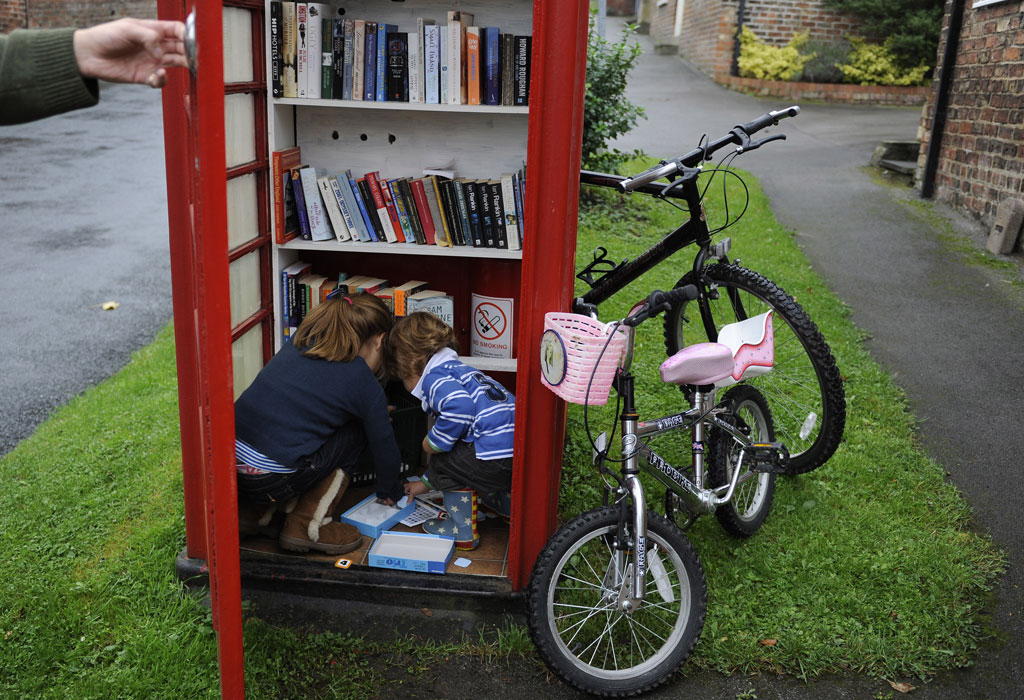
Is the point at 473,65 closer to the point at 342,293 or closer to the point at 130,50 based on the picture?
the point at 342,293

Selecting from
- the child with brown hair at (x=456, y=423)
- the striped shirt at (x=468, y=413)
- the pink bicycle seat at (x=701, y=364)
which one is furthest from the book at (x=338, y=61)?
the pink bicycle seat at (x=701, y=364)

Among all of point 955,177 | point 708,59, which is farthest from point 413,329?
point 708,59

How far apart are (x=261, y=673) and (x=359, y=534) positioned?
717 millimetres

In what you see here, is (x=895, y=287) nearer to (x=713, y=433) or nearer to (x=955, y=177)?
(x=955, y=177)

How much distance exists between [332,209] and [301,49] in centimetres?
66

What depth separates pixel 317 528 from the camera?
3.33 m

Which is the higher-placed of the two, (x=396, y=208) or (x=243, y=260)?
(x=396, y=208)

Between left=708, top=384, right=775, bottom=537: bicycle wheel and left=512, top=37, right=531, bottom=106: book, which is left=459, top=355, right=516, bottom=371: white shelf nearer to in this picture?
left=708, top=384, right=775, bottom=537: bicycle wheel

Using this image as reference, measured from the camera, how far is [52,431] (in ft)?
15.0

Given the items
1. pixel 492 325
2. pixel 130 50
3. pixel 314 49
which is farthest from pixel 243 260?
pixel 130 50

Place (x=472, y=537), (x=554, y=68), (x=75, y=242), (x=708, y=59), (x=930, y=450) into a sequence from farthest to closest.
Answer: (x=708, y=59), (x=75, y=242), (x=930, y=450), (x=472, y=537), (x=554, y=68)

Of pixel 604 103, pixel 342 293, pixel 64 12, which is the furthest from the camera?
pixel 64 12

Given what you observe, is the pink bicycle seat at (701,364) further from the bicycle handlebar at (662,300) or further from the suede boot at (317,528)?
the suede boot at (317,528)

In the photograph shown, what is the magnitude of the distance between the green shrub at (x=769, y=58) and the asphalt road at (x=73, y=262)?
10.4 m
